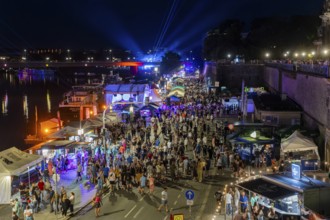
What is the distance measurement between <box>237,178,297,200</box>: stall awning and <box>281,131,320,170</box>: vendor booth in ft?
A: 26.9

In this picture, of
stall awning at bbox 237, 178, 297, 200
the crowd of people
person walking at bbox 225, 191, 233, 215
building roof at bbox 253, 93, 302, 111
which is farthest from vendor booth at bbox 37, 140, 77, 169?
building roof at bbox 253, 93, 302, 111

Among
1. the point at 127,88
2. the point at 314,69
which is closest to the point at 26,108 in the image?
the point at 127,88

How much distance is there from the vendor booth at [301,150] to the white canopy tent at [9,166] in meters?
12.8

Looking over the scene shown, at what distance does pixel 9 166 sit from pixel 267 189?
11622 millimetres

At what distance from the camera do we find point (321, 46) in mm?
62812

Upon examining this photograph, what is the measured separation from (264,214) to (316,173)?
7.62 meters

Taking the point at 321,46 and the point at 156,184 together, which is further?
the point at 321,46

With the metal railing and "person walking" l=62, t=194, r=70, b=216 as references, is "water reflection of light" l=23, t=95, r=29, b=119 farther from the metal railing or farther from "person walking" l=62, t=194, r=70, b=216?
"person walking" l=62, t=194, r=70, b=216

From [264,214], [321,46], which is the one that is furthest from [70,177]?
[321,46]

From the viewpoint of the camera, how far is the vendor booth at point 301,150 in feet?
71.5

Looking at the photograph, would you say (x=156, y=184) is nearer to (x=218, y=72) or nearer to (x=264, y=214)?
(x=264, y=214)

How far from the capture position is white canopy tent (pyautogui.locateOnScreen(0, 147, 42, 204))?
18.8 metres

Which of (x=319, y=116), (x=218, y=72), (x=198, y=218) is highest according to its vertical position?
(x=218, y=72)

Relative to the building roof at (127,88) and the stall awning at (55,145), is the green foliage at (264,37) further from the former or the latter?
the stall awning at (55,145)
